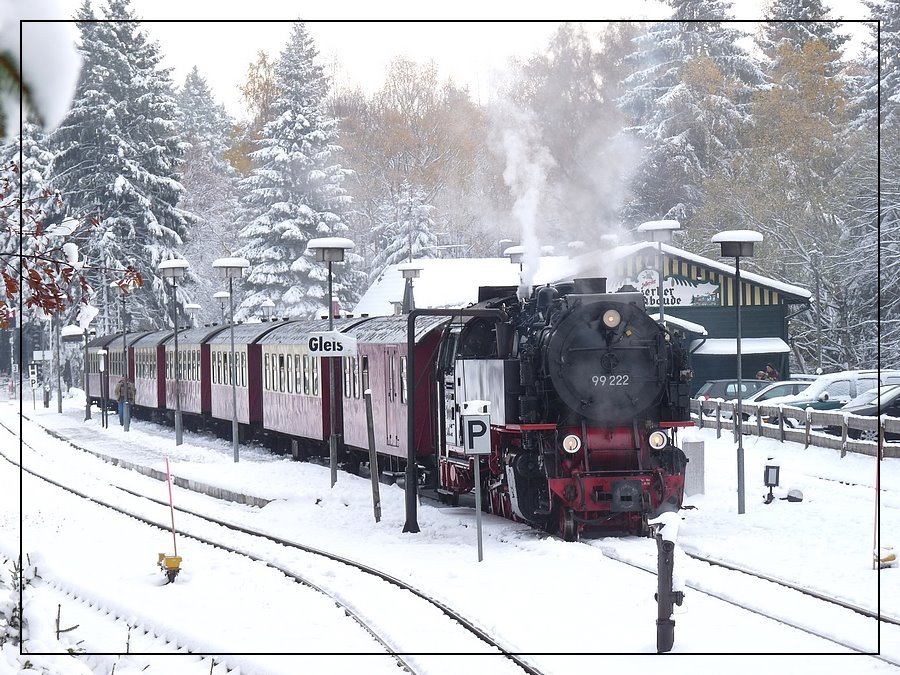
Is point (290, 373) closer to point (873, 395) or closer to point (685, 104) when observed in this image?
point (685, 104)

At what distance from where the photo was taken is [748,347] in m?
30.7

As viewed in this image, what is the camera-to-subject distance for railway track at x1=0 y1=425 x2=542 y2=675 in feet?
27.9

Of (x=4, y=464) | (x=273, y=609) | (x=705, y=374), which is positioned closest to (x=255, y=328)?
(x=4, y=464)

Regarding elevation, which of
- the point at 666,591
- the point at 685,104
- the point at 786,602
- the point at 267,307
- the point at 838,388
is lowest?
the point at 786,602

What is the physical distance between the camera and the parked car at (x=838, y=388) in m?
26.8

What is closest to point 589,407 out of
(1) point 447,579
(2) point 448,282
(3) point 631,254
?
(1) point 447,579

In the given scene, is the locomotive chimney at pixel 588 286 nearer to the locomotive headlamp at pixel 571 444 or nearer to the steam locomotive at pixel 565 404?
the steam locomotive at pixel 565 404

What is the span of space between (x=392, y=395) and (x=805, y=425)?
29.9 feet

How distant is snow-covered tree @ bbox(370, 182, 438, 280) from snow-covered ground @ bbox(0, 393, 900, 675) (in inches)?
997

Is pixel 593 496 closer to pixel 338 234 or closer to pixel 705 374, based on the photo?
pixel 705 374

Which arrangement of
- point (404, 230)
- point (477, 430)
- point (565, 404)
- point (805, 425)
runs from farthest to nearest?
point (404, 230)
point (805, 425)
point (565, 404)
point (477, 430)

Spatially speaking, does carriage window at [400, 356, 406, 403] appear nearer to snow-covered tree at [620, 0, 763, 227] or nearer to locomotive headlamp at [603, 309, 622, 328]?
locomotive headlamp at [603, 309, 622, 328]

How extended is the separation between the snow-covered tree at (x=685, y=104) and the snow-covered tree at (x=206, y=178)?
17.4 metres

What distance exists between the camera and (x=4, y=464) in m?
28.8
